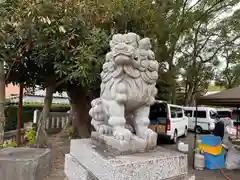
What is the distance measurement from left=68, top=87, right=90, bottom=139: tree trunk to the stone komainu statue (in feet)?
14.6

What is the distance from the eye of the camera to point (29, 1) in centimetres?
366

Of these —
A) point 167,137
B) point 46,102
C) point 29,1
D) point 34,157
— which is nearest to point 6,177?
point 34,157

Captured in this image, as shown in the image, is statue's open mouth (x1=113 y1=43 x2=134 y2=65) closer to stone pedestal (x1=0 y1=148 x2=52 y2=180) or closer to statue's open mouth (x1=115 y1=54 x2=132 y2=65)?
statue's open mouth (x1=115 y1=54 x2=132 y2=65)

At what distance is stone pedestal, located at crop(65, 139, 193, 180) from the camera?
163 cm

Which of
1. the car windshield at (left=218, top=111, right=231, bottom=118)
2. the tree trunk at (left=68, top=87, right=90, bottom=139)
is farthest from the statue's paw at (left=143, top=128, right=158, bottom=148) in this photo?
the car windshield at (left=218, top=111, right=231, bottom=118)

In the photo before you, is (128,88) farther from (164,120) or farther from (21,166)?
(164,120)

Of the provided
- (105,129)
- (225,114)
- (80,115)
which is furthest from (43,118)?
(225,114)

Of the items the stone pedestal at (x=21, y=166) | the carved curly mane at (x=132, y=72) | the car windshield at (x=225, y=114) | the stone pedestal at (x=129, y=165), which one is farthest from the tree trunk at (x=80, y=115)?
the car windshield at (x=225, y=114)

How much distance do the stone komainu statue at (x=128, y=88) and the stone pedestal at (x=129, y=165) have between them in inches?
6.8

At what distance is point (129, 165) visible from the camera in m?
1.63

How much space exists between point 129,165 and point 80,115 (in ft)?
17.0

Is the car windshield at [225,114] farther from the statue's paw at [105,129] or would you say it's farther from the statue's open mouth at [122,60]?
the statue's open mouth at [122,60]

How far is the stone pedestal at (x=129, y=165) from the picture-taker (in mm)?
1630

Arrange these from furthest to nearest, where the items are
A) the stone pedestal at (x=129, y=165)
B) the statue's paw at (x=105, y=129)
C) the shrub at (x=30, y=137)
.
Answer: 1. the shrub at (x=30, y=137)
2. the statue's paw at (x=105, y=129)
3. the stone pedestal at (x=129, y=165)
